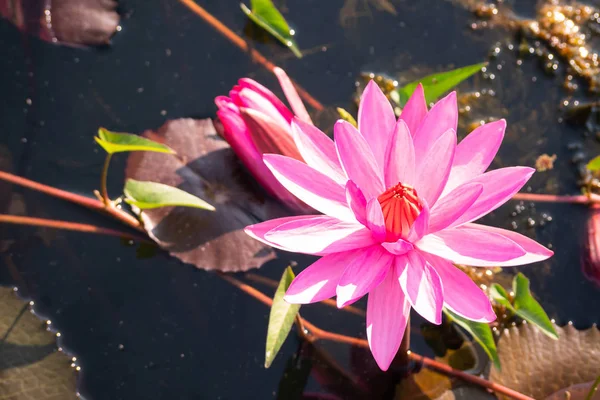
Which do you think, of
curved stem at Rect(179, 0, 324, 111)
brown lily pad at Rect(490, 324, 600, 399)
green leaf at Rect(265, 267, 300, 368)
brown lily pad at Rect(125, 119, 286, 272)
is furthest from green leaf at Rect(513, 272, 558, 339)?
curved stem at Rect(179, 0, 324, 111)

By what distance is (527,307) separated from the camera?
1.20m

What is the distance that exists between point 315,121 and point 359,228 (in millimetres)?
685

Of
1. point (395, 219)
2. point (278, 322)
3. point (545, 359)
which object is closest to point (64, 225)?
point (278, 322)

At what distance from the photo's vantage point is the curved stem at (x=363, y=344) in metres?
1.27

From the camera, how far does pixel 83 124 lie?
1.58m

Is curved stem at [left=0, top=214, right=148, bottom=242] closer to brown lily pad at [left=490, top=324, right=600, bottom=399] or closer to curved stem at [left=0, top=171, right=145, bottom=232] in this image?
curved stem at [left=0, top=171, right=145, bottom=232]

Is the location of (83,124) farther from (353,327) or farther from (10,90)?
(353,327)

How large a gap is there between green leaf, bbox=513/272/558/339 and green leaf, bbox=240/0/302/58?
36.3 inches

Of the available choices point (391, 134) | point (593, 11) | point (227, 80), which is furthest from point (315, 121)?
point (593, 11)

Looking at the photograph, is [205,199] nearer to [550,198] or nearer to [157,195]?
[157,195]

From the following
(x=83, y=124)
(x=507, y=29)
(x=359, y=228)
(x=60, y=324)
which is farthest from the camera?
(x=507, y=29)

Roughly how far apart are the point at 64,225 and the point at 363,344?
805 mm

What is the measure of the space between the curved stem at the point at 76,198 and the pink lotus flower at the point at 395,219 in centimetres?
57

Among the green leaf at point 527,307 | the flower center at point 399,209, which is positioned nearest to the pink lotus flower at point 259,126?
the flower center at point 399,209
